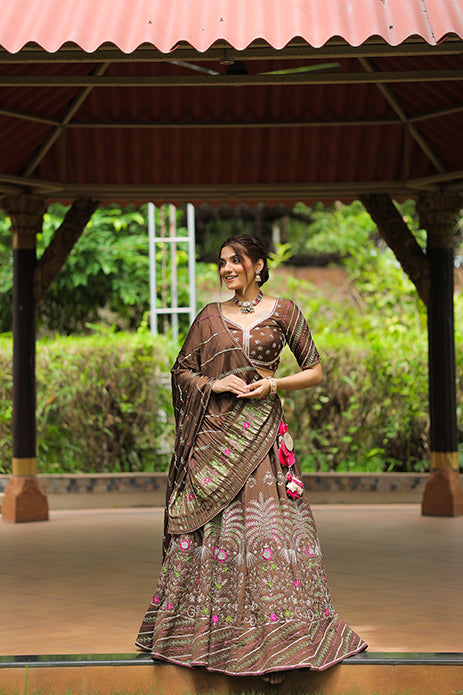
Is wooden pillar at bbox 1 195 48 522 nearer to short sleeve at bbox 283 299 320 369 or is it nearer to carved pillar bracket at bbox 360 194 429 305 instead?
carved pillar bracket at bbox 360 194 429 305

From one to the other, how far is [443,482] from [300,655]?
17.4ft

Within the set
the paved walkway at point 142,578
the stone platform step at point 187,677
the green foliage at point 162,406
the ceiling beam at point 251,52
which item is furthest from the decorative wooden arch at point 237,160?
the stone platform step at point 187,677

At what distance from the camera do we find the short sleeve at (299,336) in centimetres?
480

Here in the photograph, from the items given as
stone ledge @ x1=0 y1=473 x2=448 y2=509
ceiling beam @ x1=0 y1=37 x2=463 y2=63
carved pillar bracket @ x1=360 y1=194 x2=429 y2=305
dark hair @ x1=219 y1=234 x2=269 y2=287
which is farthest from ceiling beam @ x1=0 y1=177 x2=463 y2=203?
dark hair @ x1=219 y1=234 x2=269 y2=287

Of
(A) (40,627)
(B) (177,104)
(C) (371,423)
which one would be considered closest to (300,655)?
(A) (40,627)

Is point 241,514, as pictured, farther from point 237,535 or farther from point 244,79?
point 244,79

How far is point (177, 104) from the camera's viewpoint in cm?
923

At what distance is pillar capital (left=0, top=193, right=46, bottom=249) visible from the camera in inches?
367

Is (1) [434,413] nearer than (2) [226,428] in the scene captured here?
No

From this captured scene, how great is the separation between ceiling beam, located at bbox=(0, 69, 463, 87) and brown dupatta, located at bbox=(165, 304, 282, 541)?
1.80 meters

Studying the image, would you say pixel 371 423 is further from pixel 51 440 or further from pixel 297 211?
pixel 297 211

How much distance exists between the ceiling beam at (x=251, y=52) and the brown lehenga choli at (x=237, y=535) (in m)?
1.23

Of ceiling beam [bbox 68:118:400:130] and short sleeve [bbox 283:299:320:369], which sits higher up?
ceiling beam [bbox 68:118:400:130]

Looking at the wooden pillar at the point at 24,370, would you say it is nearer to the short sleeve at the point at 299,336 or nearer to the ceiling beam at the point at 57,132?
the ceiling beam at the point at 57,132
